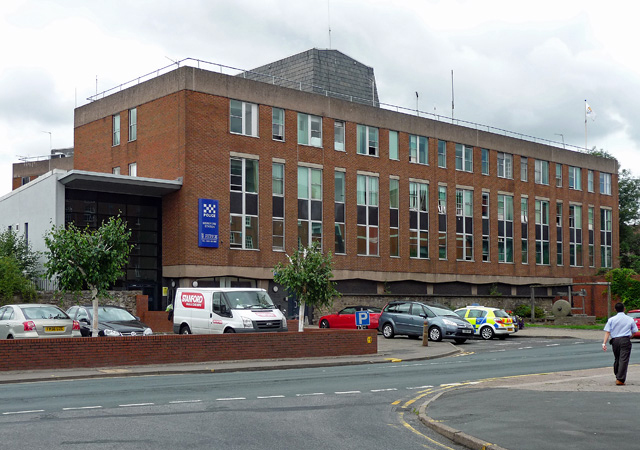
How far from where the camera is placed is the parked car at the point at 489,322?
123 feet

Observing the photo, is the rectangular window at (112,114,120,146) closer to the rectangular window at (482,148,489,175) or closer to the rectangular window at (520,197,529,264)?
the rectangular window at (482,148,489,175)

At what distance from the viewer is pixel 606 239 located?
69625 mm

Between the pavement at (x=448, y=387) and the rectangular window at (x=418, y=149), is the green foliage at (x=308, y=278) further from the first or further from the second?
the rectangular window at (x=418, y=149)

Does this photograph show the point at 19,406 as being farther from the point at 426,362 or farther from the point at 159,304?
the point at 159,304

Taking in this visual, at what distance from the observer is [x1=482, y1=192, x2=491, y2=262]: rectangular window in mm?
58781

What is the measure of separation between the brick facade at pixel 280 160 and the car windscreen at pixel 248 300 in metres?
14.6

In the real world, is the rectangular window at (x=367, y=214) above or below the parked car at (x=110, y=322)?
above

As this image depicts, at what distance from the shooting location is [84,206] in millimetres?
41625

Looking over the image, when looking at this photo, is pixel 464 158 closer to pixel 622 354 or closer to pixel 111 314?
pixel 111 314

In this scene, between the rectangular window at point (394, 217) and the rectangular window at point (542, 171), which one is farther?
the rectangular window at point (542, 171)

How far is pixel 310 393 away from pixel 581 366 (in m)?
9.76

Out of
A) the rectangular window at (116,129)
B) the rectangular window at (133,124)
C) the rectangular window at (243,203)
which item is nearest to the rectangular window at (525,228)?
the rectangular window at (243,203)

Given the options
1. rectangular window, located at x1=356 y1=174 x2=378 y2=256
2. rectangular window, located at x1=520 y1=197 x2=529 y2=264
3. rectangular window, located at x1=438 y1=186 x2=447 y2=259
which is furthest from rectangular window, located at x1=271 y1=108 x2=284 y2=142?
rectangular window, located at x1=520 y1=197 x2=529 y2=264

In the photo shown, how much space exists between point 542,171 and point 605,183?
956cm
